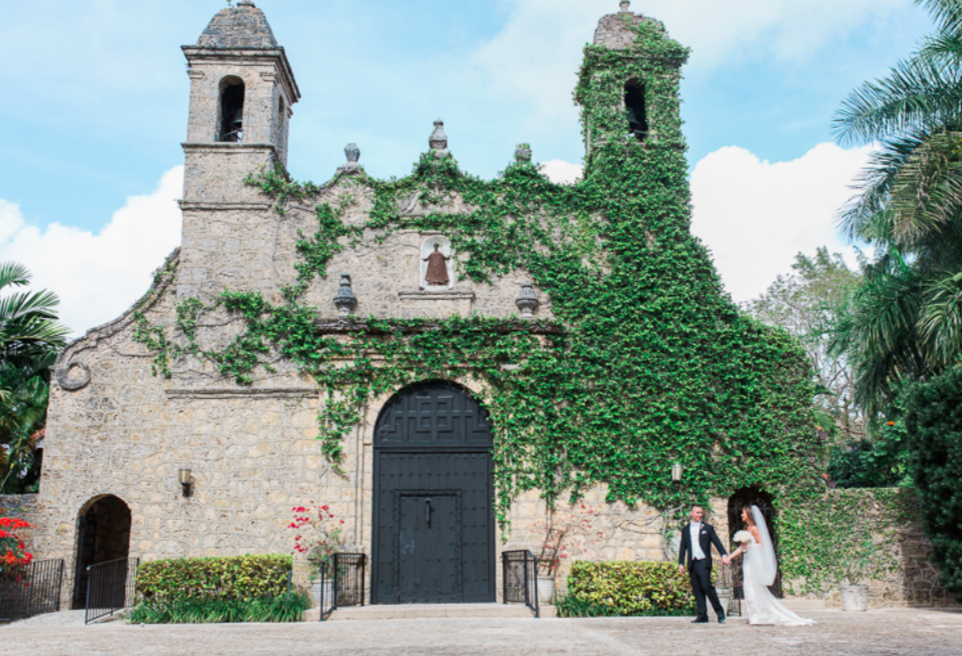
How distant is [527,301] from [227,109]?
7500 mm

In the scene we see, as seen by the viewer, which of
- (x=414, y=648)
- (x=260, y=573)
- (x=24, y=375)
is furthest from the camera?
(x=24, y=375)

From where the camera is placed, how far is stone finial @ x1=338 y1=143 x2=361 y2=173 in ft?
51.1

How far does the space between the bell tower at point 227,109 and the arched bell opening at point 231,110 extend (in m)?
0.02

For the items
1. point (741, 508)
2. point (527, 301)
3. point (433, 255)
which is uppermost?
point (433, 255)

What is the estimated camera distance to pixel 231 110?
16.6 meters

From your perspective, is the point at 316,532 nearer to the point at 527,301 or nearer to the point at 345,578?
the point at 345,578

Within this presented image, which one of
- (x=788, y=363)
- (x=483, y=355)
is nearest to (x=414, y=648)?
(x=483, y=355)

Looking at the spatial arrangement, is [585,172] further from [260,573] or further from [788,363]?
[260,573]

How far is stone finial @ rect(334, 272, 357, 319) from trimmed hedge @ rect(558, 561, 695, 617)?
600 cm

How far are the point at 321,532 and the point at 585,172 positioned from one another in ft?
27.8

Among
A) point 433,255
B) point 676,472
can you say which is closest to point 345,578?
point 676,472

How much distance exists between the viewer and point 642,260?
15016 mm

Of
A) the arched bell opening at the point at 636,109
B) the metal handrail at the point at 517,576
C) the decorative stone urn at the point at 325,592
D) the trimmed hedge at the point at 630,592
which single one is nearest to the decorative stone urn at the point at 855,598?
the trimmed hedge at the point at 630,592

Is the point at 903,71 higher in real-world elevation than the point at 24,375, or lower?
higher
